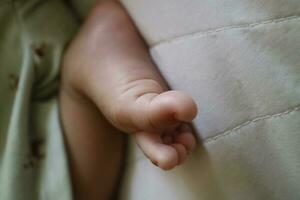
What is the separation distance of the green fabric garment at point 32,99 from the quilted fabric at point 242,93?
0.63 ft

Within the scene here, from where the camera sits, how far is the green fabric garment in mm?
547

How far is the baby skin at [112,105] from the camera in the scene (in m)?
0.41

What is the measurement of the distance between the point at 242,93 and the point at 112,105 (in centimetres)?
14

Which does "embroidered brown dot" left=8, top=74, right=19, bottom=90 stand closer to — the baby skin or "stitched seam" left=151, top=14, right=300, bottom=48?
the baby skin

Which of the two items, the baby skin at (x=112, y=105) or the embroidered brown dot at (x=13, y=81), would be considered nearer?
the baby skin at (x=112, y=105)

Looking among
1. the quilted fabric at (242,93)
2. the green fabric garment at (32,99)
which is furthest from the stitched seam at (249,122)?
the green fabric garment at (32,99)

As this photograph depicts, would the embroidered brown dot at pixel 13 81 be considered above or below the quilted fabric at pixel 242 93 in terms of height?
above

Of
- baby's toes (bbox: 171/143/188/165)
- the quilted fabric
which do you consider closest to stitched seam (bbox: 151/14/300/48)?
the quilted fabric

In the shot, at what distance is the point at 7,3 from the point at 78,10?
103 mm

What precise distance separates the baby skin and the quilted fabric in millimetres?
35

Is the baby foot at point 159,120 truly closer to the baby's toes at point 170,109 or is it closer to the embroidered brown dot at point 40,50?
the baby's toes at point 170,109

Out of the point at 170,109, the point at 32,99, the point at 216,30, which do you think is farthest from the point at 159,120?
the point at 32,99

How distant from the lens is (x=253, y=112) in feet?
1.44

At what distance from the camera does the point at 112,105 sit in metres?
0.47
